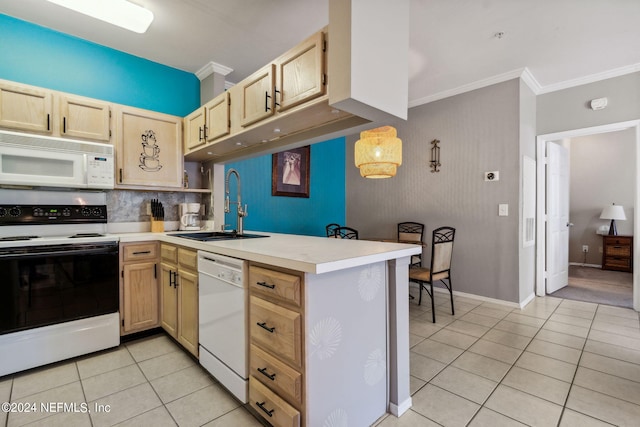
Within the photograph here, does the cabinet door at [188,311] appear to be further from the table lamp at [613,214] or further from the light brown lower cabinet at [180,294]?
the table lamp at [613,214]

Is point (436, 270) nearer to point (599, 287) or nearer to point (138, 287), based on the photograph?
point (138, 287)

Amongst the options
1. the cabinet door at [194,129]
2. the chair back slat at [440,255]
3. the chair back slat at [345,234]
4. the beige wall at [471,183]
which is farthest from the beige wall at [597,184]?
the cabinet door at [194,129]

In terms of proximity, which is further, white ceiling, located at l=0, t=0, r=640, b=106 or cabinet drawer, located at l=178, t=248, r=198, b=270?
white ceiling, located at l=0, t=0, r=640, b=106

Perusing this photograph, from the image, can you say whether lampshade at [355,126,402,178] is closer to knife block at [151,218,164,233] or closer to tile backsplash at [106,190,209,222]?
tile backsplash at [106,190,209,222]

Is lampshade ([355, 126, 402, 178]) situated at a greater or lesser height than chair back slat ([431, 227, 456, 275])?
greater

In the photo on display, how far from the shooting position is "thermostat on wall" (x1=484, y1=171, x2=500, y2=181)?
3.54m

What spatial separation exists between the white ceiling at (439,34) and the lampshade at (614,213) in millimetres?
3189

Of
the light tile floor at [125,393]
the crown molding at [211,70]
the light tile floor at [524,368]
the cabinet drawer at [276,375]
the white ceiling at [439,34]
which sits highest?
the white ceiling at [439,34]

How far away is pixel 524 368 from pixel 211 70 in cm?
396

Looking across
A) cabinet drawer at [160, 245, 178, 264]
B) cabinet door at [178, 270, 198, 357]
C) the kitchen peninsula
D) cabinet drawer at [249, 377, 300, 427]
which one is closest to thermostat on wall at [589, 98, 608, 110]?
the kitchen peninsula

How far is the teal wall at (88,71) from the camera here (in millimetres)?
2482

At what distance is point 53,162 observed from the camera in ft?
7.89

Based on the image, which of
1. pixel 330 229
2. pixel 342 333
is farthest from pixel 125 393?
pixel 330 229

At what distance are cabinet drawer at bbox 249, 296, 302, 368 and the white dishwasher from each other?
9 centimetres
